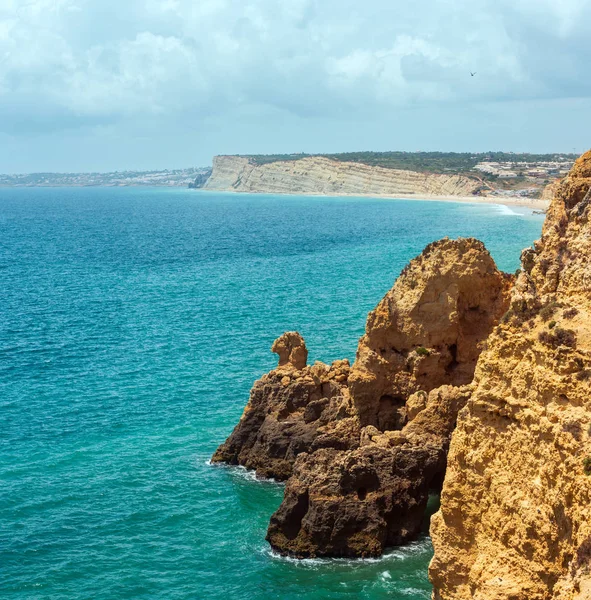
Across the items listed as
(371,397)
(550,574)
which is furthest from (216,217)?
(550,574)

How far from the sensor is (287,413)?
36.5m

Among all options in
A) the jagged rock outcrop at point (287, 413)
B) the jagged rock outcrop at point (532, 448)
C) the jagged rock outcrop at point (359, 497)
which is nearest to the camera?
the jagged rock outcrop at point (532, 448)

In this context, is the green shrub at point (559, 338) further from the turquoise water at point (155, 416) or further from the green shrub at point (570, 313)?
the turquoise water at point (155, 416)

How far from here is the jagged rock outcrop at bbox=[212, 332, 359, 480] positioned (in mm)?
34750

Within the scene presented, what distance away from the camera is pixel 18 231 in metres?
161

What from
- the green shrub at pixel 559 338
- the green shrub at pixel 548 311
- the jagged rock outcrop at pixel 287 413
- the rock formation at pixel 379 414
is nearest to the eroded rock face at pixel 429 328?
the rock formation at pixel 379 414

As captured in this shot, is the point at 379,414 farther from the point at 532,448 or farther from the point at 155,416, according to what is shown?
the point at 532,448

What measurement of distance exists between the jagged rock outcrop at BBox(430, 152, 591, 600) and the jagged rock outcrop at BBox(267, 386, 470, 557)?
24.6 feet

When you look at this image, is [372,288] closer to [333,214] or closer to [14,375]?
[14,375]

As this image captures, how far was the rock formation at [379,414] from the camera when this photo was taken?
28.2m

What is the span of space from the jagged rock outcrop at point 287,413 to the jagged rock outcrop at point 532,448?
14034 millimetres

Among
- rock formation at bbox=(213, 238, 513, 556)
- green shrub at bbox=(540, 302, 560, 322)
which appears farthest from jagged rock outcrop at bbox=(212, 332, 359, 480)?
green shrub at bbox=(540, 302, 560, 322)

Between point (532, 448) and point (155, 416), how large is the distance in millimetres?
28447

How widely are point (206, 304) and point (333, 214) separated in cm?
12260
